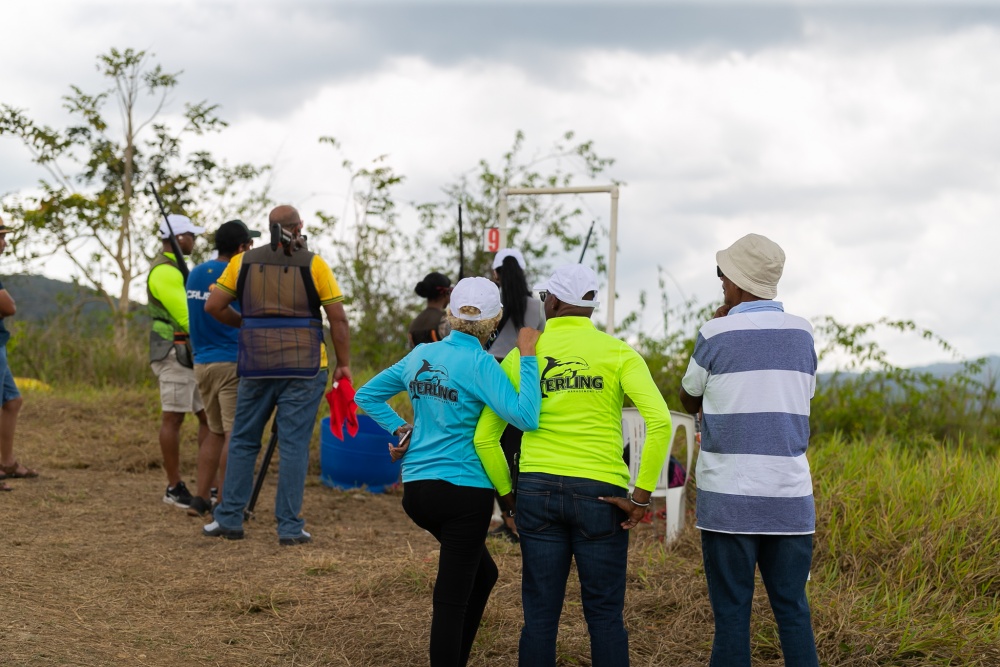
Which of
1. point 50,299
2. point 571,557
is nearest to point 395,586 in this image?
point 571,557

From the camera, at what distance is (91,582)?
17.9ft

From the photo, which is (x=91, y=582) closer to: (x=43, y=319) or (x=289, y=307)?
(x=289, y=307)

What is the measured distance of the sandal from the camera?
25.6 feet

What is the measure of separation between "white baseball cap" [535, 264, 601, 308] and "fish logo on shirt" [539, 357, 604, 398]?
0.22 m

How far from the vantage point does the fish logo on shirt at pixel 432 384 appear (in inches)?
148

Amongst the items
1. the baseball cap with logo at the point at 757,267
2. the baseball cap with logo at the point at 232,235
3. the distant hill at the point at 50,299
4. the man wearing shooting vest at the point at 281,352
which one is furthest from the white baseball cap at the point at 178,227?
the distant hill at the point at 50,299

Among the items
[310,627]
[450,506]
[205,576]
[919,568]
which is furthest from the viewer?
[205,576]

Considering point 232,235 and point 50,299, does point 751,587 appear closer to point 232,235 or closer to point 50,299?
point 232,235

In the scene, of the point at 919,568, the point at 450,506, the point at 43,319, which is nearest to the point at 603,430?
the point at 450,506

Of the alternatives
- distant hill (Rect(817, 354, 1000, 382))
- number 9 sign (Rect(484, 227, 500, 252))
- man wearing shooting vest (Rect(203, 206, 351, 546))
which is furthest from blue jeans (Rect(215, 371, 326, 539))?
distant hill (Rect(817, 354, 1000, 382))

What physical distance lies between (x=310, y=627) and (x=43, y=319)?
1056 centimetres

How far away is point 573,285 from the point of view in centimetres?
370

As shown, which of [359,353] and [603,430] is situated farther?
[359,353]

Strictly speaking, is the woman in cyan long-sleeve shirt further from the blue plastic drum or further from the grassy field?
the blue plastic drum
